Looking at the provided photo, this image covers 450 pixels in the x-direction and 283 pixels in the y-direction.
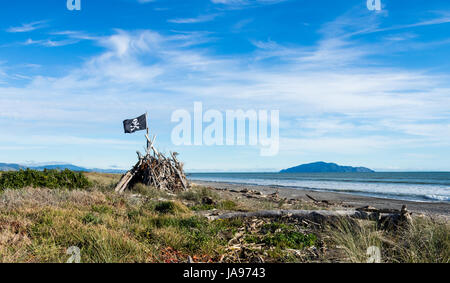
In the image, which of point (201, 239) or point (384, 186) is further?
point (384, 186)

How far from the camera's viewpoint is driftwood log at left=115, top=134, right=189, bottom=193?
20141 mm

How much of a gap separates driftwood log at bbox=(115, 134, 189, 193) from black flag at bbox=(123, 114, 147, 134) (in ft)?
2.78

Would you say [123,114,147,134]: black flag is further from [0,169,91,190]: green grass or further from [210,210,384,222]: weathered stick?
[210,210,384,222]: weathered stick

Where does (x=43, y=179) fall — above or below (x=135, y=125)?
below

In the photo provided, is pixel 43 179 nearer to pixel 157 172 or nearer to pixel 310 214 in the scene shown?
pixel 157 172

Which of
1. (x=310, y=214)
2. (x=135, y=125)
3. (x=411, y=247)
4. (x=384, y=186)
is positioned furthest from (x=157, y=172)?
(x=384, y=186)

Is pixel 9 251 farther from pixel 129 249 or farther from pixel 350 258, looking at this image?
pixel 350 258

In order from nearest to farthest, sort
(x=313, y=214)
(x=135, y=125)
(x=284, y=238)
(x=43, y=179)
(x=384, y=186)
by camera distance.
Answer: (x=284, y=238) → (x=313, y=214) → (x=43, y=179) → (x=135, y=125) → (x=384, y=186)

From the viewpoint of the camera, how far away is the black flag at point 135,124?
2025 cm

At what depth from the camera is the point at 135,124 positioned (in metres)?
20.5

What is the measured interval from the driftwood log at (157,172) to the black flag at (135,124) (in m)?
0.85

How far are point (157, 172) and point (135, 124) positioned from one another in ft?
11.9

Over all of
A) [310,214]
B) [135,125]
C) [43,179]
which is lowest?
[310,214]
